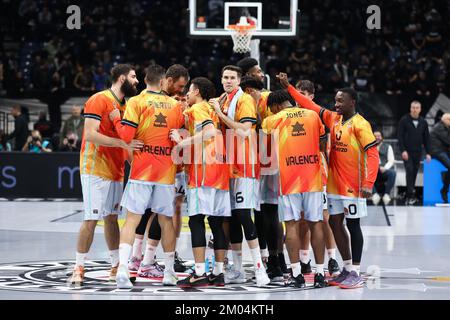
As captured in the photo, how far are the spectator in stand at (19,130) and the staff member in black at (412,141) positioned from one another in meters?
8.53

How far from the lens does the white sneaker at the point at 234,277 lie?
9.09 m

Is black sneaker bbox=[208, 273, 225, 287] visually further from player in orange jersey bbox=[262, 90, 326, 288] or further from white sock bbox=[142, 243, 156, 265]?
white sock bbox=[142, 243, 156, 265]

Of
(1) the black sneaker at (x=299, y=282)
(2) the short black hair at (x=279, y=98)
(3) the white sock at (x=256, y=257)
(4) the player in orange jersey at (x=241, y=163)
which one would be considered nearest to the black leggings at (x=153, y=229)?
(4) the player in orange jersey at (x=241, y=163)

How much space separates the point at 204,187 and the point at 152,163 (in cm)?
57

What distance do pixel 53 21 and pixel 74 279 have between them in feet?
62.6

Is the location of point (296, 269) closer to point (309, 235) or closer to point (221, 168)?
point (309, 235)

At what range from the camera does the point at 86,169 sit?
29.2 feet

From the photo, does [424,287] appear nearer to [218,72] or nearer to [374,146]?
[374,146]

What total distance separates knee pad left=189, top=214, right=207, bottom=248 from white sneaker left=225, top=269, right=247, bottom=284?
0.57 metres

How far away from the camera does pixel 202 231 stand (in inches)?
345

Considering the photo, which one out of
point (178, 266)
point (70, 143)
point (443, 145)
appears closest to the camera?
point (178, 266)

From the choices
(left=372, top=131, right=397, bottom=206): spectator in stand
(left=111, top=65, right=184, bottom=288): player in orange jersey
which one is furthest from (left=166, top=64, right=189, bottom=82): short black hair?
(left=372, top=131, right=397, bottom=206): spectator in stand

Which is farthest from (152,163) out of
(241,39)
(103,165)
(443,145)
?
(443,145)

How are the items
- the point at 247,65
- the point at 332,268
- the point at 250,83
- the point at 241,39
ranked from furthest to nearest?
the point at 241,39 → the point at 247,65 → the point at 250,83 → the point at 332,268
